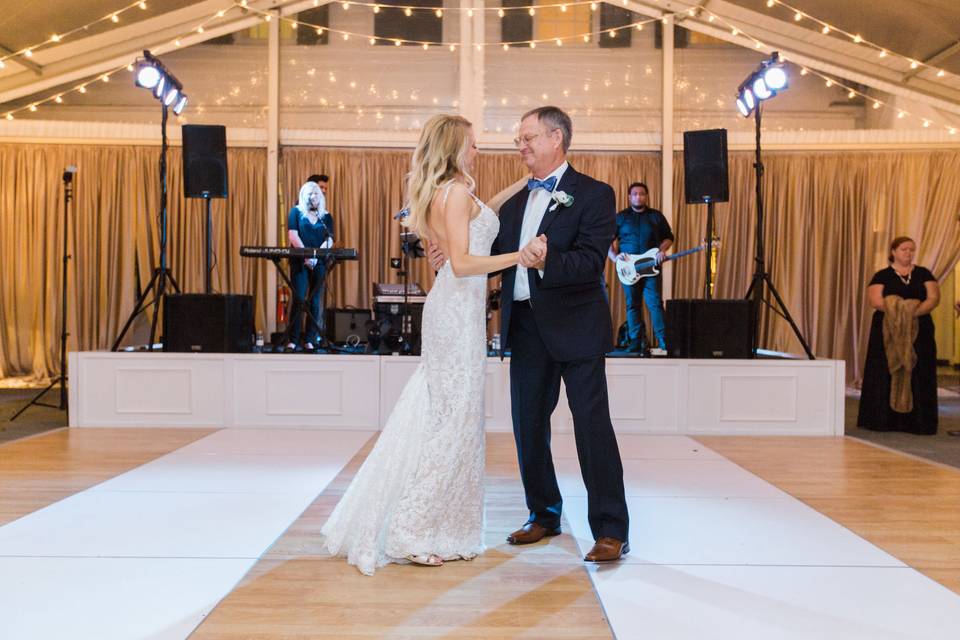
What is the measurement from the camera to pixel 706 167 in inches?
279

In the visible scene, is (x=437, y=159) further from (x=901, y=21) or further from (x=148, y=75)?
(x=901, y=21)

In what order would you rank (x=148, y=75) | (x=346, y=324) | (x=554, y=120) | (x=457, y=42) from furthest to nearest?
(x=457, y=42), (x=346, y=324), (x=148, y=75), (x=554, y=120)

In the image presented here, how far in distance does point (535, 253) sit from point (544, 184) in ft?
1.28

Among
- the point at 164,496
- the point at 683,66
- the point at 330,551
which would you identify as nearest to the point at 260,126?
the point at 683,66

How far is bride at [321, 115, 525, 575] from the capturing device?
305 centimetres

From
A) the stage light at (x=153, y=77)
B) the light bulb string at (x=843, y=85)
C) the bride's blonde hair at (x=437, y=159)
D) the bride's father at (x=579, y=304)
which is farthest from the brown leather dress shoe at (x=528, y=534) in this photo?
the light bulb string at (x=843, y=85)

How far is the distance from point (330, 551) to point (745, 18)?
7542 mm

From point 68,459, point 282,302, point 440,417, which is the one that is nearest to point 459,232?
point 440,417

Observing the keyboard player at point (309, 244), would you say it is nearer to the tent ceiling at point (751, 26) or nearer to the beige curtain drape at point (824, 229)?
the tent ceiling at point (751, 26)

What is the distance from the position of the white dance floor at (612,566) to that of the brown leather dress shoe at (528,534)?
0.16 metres

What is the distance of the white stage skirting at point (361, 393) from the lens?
6305 millimetres

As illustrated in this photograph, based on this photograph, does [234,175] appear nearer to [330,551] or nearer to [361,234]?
[361,234]

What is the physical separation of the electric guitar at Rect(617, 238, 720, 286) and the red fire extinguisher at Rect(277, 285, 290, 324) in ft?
11.2

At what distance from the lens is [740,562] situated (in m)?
3.09
